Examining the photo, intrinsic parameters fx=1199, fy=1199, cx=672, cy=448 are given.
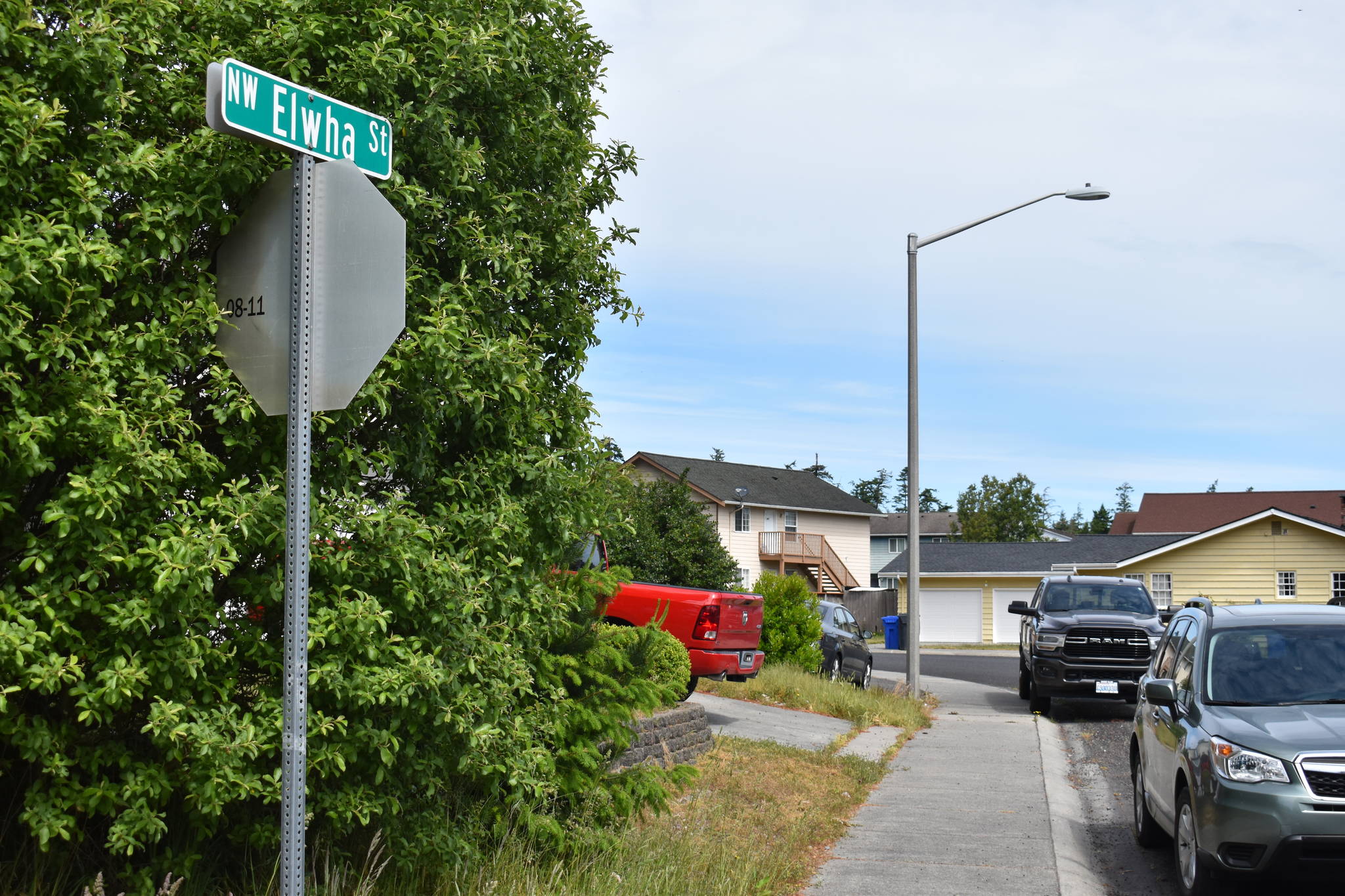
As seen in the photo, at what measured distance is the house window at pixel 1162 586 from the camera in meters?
41.8

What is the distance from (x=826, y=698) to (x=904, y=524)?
67469mm

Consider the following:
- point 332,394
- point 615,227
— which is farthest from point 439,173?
point 332,394

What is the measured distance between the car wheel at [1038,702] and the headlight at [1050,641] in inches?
25.5

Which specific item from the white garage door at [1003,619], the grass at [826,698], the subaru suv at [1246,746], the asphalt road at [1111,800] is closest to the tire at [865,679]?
the asphalt road at [1111,800]

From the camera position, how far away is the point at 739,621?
13.9 meters

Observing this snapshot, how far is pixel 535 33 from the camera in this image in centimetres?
595

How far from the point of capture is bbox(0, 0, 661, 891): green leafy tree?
13.8 ft

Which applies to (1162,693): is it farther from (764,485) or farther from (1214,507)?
(1214,507)

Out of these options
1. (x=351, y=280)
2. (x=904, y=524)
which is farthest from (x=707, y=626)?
(x=904, y=524)

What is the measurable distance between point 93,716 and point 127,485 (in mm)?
837

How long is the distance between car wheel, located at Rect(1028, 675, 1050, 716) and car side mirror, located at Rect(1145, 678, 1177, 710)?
32.0 ft

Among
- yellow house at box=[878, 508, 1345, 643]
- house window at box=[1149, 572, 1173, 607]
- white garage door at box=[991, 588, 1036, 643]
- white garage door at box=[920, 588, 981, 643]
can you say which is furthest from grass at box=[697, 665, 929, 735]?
white garage door at box=[920, 588, 981, 643]

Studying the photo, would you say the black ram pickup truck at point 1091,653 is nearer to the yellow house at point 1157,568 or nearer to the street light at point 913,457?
the street light at point 913,457

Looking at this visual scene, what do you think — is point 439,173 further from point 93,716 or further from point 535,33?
point 93,716
